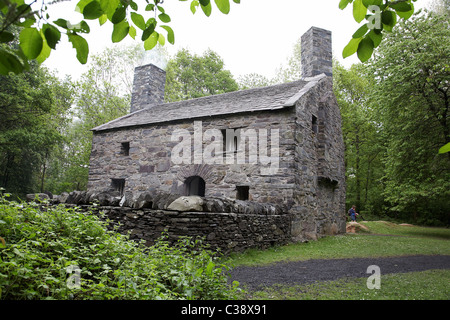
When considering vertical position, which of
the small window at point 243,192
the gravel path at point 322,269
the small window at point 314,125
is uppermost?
the small window at point 314,125

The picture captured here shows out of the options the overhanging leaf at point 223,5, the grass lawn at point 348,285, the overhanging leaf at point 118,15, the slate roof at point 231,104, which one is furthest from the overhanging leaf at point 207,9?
the slate roof at point 231,104

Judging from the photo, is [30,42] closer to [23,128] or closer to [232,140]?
[232,140]

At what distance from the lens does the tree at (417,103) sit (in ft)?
45.4

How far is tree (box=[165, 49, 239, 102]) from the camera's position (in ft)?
92.8

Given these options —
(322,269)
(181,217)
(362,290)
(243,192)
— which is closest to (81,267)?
(181,217)

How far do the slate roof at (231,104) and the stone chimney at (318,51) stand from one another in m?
0.71

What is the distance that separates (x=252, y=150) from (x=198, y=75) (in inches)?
817

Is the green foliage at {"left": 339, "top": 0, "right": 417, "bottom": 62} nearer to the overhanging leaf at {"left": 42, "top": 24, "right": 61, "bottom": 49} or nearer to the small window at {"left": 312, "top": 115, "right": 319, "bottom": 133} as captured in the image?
the overhanging leaf at {"left": 42, "top": 24, "right": 61, "bottom": 49}

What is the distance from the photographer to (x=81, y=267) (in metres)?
3.25

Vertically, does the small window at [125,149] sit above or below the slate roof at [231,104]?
below

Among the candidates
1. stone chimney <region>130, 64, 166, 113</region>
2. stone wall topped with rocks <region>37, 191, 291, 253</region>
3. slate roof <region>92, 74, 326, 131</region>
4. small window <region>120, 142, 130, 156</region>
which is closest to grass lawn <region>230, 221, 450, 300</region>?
stone wall topped with rocks <region>37, 191, 291, 253</region>

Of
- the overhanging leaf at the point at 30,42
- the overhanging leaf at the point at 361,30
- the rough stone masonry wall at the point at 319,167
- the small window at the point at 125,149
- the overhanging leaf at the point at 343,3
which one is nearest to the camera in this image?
the overhanging leaf at the point at 30,42

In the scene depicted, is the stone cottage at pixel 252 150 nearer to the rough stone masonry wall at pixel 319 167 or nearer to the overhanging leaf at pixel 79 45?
the rough stone masonry wall at pixel 319 167
